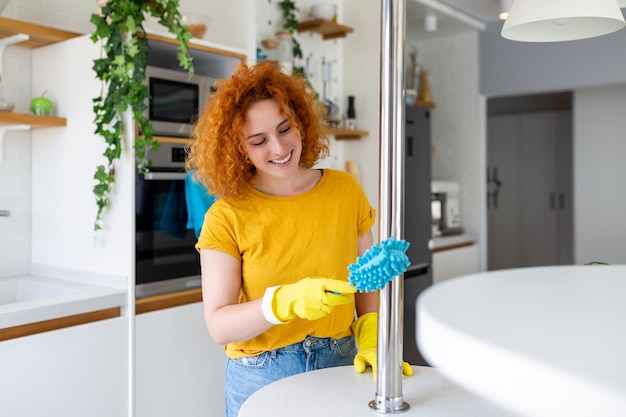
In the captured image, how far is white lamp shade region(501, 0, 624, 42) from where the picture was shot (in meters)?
1.27

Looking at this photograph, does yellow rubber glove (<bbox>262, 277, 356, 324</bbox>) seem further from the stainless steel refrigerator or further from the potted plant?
the stainless steel refrigerator

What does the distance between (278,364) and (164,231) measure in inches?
53.3

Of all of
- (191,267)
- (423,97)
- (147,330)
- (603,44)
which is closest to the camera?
(147,330)

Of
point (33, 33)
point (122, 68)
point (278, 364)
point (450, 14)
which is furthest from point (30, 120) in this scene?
point (450, 14)

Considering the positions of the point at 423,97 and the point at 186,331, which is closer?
the point at 186,331

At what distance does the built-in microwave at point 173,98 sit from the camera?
103 inches

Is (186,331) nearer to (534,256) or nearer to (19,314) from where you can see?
(19,314)

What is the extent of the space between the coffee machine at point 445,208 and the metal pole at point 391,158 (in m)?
3.88

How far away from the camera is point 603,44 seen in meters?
4.47

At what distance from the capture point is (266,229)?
1473 mm

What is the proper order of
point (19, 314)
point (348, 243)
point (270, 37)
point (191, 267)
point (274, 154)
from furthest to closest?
point (270, 37), point (191, 267), point (19, 314), point (348, 243), point (274, 154)

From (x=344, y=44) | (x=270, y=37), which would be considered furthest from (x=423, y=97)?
(x=270, y=37)

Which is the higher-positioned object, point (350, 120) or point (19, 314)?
point (350, 120)

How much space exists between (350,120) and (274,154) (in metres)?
2.63
